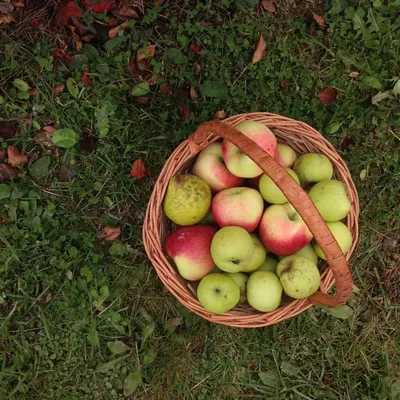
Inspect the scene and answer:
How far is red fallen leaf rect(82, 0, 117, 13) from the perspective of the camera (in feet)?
8.72

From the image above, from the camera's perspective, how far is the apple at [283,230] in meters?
2.09

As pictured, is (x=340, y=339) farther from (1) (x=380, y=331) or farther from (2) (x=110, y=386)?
(2) (x=110, y=386)

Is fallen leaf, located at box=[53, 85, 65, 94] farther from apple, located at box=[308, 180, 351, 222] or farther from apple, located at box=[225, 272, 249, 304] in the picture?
apple, located at box=[308, 180, 351, 222]

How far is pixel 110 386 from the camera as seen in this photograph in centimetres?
262

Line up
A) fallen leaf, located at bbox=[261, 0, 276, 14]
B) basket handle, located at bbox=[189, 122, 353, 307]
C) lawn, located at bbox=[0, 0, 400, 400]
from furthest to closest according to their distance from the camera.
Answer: fallen leaf, located at bbox=[261, 0, 276, 14], lawn, located at bbox=[0, 0, 400, 400], basket handle, located at bbox=[189, 122, 353, 307]

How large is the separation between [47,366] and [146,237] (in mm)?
914

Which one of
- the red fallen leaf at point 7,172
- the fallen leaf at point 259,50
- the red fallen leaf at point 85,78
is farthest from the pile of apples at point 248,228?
the red fallen leaf at point 7,172

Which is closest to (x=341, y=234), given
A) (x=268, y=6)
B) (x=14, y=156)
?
(x=268, y=6)

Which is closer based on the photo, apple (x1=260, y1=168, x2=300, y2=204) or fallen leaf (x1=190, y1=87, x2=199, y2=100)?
apple (x1=260, y1=168, x2=300, y2=204)

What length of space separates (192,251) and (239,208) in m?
0.26

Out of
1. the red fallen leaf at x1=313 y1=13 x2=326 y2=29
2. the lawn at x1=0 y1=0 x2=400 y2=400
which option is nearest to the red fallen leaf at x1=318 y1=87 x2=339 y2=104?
the lawn at x1=0 y1=0 x2=400 y2=400

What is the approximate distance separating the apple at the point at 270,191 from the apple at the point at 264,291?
0.98 feet

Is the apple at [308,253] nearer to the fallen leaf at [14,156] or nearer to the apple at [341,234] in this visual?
the apple at [341,234]

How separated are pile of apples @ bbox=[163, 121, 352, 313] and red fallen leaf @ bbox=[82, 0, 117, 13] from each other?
3.26 ft
